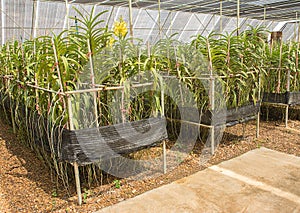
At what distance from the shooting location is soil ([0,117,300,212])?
201cm

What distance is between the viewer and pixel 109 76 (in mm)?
2219

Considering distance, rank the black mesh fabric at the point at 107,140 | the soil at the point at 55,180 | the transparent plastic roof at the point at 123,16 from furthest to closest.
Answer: the transparent plastic roof at the point at 123,16
the soil at the point at 55,180
the black mesh fabric at the point at 107,140

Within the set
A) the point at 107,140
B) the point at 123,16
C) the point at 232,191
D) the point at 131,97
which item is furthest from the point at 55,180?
the point at 123,16

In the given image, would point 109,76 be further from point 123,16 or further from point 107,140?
point 123,16

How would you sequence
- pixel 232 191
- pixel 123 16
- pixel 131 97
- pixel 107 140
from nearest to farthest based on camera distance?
pixel 107 140
pixel 232 191
pixel 131 97
pixel 123 16

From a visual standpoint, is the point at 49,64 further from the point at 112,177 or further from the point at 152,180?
the point at 152,180

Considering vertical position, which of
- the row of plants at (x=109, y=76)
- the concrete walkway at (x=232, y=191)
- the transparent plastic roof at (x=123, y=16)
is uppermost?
the transparent plastic roof at (x=123, y=16)

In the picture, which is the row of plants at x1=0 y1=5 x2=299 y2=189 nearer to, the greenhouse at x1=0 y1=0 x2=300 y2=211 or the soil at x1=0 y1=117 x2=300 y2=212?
the greenhouse at x1=0 y1=0 x2=300 y2=211

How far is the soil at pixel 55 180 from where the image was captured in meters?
2.01

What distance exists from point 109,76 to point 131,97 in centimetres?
25

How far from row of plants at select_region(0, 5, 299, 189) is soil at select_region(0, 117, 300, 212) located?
0.14 m

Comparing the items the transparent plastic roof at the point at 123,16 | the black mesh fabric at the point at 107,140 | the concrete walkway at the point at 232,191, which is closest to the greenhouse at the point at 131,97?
the black mesh fabric at the point at 107,140

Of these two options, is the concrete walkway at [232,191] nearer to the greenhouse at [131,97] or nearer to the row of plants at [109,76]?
the greenhouse at [131,97]

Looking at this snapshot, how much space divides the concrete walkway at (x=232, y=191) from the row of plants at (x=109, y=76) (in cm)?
58
